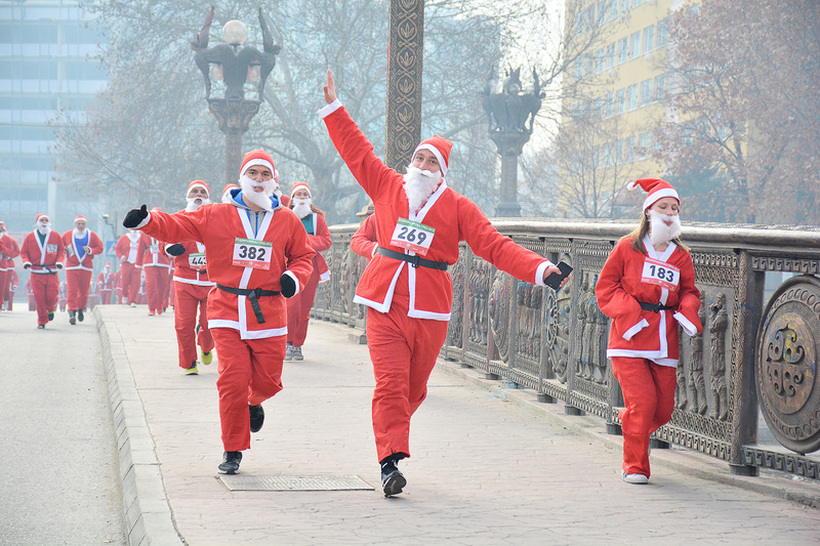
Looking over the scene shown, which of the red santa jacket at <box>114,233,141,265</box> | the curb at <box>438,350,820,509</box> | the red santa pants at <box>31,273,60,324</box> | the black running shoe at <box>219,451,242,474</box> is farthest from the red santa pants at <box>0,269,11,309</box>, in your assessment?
the black running shoe at <box>219,451,242,474</box>

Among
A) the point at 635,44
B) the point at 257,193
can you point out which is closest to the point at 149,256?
the point at 257,193

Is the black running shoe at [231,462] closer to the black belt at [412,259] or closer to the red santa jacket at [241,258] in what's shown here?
the red santa jacket at [241,258]

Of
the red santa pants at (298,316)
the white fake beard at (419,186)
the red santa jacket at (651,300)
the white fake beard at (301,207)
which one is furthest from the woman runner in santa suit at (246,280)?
the red santa pants at (298,316)

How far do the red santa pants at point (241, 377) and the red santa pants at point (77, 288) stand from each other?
16041 millimetres

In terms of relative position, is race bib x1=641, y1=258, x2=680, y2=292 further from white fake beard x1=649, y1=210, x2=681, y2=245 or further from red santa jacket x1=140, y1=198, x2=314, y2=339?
red santa jacket x1=140, y1=198, x2=314, y2=339

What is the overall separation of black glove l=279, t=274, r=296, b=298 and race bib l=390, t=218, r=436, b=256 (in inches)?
28.6

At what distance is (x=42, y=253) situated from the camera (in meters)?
20.8

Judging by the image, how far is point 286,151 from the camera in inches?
1506

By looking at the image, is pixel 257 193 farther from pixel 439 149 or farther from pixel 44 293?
pixel 44 293

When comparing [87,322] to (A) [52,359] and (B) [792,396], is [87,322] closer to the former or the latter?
(A) [52,359]

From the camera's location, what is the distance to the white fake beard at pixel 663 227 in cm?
645

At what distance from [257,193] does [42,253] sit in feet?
49.6

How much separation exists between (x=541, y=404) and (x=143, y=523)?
4873 mm

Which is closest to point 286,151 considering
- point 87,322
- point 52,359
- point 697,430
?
point 87,322
